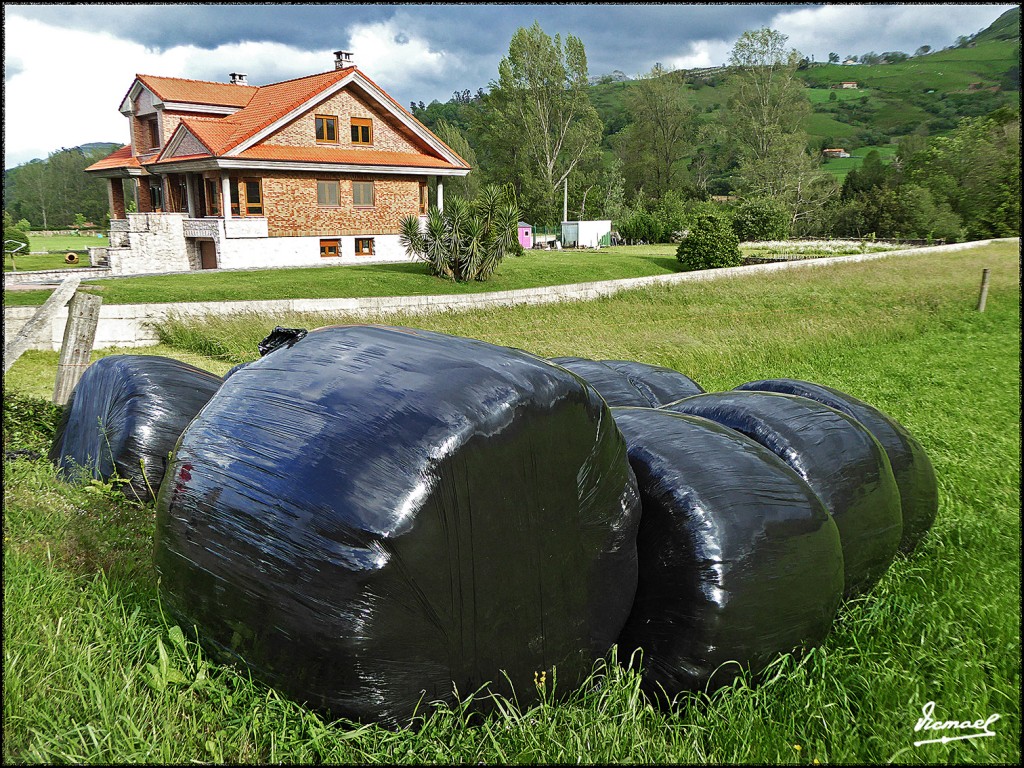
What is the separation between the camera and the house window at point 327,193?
31172mm

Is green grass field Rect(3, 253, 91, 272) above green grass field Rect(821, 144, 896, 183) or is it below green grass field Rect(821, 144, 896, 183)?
below

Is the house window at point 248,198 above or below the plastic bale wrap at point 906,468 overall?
above

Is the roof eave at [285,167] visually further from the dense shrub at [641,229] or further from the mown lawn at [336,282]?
the dense shrub at [641,229]

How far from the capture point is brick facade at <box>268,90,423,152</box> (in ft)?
100

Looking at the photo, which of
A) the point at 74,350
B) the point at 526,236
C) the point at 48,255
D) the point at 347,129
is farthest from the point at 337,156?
the point at 74,350

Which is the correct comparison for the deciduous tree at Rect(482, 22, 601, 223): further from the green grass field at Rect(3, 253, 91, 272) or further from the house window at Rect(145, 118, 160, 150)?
the green grass field at Rect(3, 253, 91, 272)

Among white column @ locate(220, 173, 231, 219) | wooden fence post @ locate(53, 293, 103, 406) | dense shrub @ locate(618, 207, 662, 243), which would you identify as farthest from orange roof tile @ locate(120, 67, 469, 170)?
wooden fence post @ locate(53, 293, 103, 406)

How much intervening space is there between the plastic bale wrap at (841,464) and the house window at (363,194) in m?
30.6

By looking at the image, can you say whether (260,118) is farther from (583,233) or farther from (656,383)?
(656,383)

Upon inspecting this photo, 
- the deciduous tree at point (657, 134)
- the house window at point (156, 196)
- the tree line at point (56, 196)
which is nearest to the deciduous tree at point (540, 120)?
the deciduous tree at point (657, 134)

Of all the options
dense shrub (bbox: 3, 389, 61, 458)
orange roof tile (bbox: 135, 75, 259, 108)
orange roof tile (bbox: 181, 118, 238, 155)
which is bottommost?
dense shrub (bbox: 3, 389, 61, 458)

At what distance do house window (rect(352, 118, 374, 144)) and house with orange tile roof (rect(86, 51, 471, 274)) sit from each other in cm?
5

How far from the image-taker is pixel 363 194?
32562 mm

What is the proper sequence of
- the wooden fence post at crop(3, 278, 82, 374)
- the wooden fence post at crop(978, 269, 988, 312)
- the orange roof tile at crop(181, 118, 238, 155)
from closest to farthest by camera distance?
the wooden fence post at crop(3, 278, 82, 374)
the wooden fence post at crop(978, 269, 988, 312)
the orange roof tile at crop(181, 118, 238, 155)
